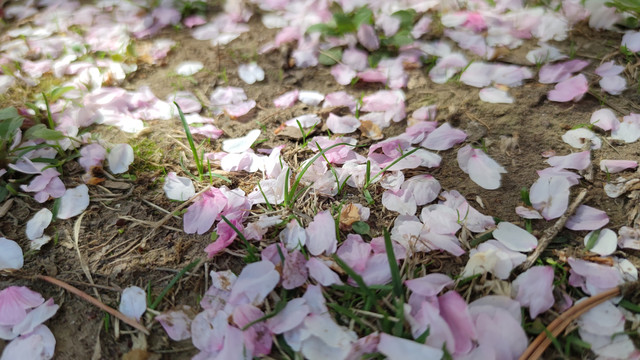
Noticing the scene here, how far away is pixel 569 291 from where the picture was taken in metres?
1.00

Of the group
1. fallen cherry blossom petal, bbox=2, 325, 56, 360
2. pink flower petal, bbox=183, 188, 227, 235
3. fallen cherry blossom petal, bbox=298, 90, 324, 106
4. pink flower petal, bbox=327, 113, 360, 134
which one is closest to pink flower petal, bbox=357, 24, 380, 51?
fallen cherry blossom petal, bbox=298, 90, 324, 106

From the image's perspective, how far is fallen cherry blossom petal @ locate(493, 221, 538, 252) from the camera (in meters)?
1.06

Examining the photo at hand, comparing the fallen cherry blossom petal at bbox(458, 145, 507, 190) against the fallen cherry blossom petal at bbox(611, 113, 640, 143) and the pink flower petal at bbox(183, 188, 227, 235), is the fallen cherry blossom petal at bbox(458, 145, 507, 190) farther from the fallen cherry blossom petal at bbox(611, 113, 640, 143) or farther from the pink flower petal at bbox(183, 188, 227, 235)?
the pink flower petal at bbox(183, 188, 227, 235)

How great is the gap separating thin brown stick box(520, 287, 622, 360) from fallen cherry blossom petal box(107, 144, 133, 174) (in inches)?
42.9

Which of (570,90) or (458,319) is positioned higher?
(570,90)

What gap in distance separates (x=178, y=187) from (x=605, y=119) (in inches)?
47.3

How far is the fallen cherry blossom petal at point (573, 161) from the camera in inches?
48.8

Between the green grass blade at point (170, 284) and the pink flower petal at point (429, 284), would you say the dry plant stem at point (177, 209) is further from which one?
the pink flower petal at point (429, 284)

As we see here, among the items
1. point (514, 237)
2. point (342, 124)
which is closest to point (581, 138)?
point (514, 237)

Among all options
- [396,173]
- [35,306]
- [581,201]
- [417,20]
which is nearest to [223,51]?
[417,20]

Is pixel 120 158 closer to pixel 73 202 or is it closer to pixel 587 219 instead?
pixel 73 202

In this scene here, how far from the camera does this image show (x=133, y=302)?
3.42 feet

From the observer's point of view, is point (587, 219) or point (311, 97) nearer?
point (587, 219)

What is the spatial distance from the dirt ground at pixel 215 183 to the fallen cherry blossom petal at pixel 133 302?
3cm
